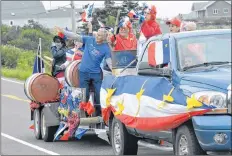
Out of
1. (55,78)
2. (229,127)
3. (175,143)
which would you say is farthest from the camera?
(55,78)

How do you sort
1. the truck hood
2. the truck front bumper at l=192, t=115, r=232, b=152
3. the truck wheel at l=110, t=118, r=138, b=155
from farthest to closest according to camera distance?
the truck wheel at l=110, t=118, r=138, b=155 → the truck hood → the truck front bumper at l=192, t=115, r=232, b=152

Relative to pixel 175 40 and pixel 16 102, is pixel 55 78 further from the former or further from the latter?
pixel 16 102

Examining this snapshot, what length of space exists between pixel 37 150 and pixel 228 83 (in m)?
5.28

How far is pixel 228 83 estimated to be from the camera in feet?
30.5

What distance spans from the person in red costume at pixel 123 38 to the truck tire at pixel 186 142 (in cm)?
400

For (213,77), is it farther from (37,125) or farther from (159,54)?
(37,125)

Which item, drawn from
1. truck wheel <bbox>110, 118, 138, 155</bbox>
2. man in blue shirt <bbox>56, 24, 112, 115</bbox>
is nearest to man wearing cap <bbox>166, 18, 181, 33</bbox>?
man in blue shirt <bbox>56, 24, 112, 115</bbox>

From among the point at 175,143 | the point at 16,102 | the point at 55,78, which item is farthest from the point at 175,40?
the point at 16,102

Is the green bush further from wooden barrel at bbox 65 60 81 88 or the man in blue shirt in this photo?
the man in blue shirt

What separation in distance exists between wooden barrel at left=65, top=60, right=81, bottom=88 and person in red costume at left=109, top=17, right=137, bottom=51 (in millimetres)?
855

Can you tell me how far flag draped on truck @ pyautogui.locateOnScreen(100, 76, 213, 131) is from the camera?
31.7 ft

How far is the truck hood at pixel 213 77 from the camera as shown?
30.7 feet

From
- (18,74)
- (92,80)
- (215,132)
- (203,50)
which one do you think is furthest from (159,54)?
(18,74)

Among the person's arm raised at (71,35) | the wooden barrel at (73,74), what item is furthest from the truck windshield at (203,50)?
the wooden barrel at (73,74)
